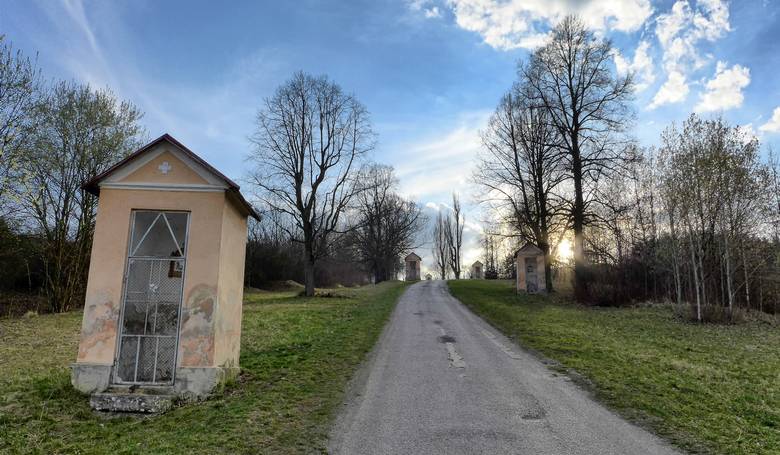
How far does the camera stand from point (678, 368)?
353 inches

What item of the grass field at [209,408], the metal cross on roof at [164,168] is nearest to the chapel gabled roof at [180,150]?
the metal cross on roof at [164,168]

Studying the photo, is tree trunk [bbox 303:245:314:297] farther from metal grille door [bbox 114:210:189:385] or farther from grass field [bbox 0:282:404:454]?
metal grille door [bbox 114:210:189:385]

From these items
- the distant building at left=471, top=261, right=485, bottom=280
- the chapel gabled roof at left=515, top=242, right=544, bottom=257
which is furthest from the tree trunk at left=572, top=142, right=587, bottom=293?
the distant building at left=471, top=261, right=485, bottom=280

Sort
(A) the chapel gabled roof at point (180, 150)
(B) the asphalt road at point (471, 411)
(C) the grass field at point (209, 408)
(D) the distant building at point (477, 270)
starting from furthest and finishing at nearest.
A: (D) the distant building at point (477, 270) < (A) the chapel gabled roof at point (180, 150) < (C) the grass field at point (209, 408) < (B) the asphalt road at point (471, 411)

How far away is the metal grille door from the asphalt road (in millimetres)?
3488

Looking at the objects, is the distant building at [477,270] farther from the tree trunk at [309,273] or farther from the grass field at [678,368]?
the grass field at [678,368]

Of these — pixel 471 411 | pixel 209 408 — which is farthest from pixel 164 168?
pixel 471 411

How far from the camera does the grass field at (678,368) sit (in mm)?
5793

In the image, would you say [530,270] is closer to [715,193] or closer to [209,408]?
[715,193]

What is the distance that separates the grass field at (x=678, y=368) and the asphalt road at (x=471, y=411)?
2.10 ft

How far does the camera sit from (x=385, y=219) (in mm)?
53062

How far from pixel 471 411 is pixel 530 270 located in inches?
902

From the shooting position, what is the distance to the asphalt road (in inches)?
210

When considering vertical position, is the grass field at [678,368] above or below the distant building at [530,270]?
below
